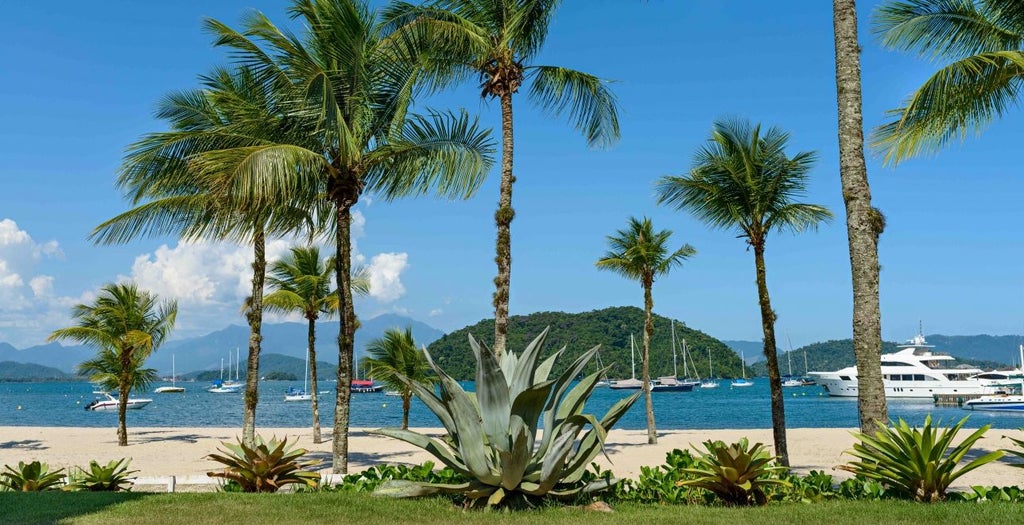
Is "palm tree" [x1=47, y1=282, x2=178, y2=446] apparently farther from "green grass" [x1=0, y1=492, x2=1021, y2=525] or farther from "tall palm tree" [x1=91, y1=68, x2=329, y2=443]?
"green grass" [x1=0, y1=492, x2=1021, y2=525]

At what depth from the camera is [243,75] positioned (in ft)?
58.8

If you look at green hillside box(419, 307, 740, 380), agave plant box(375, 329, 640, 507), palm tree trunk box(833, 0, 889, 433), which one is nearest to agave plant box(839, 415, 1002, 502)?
palm tree trunk box(833, 0, 889, 433)

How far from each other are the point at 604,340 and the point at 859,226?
116097 mm

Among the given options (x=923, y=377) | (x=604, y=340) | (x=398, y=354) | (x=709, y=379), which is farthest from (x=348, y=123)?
(x=709, y=379)

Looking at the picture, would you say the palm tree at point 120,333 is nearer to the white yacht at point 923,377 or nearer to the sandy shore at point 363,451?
the sandy shore at point 363,451

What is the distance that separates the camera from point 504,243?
534 inches

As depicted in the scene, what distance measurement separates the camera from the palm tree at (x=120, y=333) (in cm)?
2592

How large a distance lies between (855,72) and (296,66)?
906 centimetres

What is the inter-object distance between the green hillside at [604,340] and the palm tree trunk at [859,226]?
9855 cm

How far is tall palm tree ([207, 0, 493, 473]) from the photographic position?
42.3 feet

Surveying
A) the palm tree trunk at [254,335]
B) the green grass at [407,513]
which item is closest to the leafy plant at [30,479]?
the green grass at [407,513]

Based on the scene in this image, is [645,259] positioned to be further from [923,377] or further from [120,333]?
[923,377]

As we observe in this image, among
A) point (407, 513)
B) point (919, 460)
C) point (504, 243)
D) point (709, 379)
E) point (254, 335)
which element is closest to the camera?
point (407, 513)

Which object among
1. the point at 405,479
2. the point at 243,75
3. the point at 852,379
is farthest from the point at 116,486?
the point at 852,379
